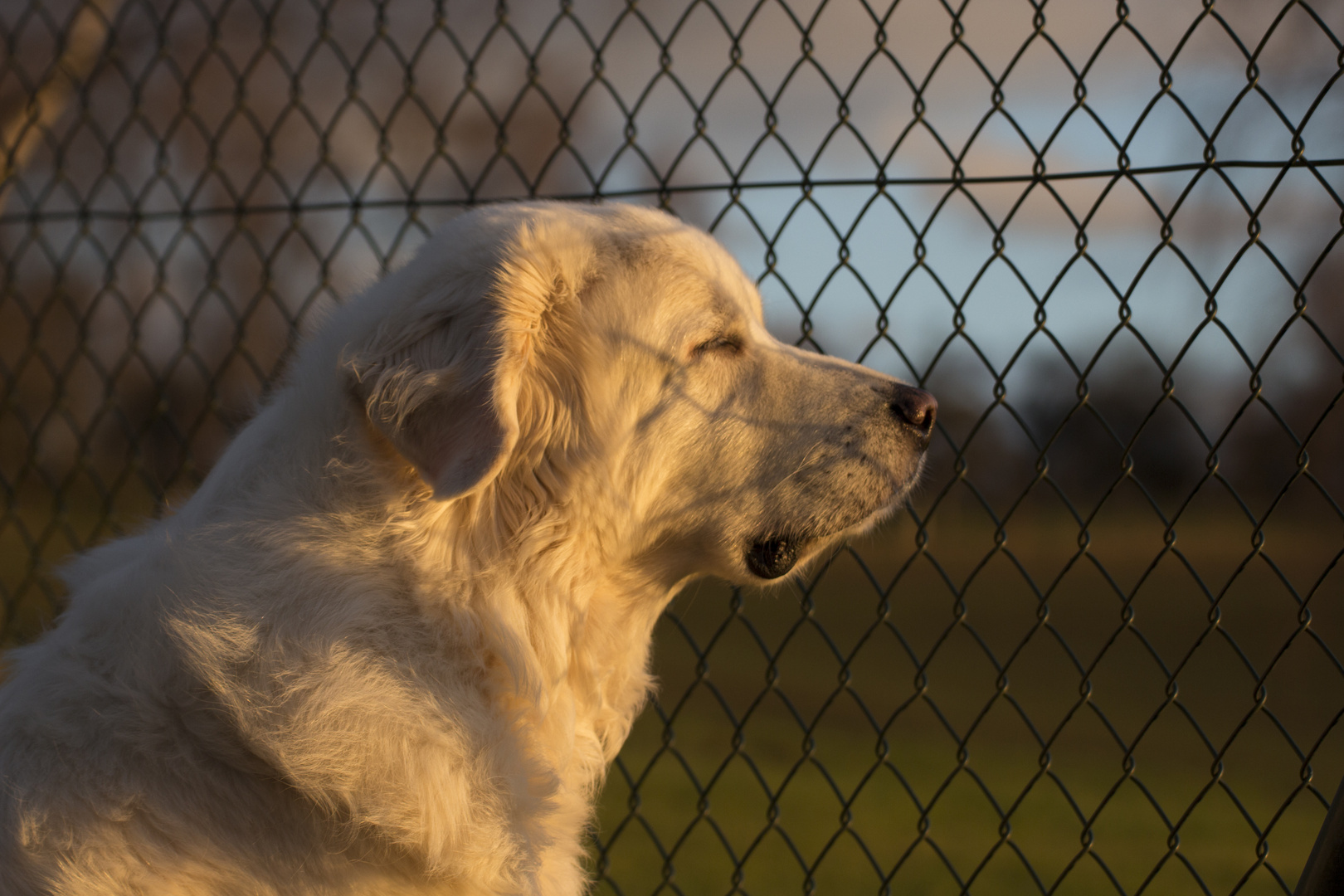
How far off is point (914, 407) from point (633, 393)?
0.64 m

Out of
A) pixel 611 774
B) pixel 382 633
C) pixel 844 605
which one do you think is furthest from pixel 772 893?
pixel 844 605

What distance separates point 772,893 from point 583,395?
322cm

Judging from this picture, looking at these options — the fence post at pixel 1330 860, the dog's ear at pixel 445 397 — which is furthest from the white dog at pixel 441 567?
the fence post at pixel 1330 860

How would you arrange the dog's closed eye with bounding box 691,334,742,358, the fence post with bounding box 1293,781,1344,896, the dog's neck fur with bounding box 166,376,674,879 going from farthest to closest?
1. the dog's closed eye with bounding box 691,334,742,358
2. the dog's neck fur with bounding box 166,376,674,879
3. the fence post with bounding box 1293,781,1344,896

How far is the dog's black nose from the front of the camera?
201 centimetres

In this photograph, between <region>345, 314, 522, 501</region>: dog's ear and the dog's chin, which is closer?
<region>345, 314, 522, 501</region>: dog's ear

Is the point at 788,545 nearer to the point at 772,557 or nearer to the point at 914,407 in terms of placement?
the point at 772,557

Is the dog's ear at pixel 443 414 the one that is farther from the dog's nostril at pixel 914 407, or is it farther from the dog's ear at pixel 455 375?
the dog's nostril at pixel 914 407

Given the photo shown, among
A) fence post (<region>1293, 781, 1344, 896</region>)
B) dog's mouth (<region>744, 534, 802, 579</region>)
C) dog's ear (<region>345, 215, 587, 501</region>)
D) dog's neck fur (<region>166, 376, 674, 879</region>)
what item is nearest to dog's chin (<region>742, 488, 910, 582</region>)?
dog's mouth (<region>744, 534, 802, 579</region>)

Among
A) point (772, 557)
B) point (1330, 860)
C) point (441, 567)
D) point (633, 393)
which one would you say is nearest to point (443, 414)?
point (441, 567)

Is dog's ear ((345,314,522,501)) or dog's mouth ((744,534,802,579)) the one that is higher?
dog's ear ((345,314,522,501))

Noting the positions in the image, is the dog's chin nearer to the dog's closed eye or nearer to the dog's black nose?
the dog's black nose

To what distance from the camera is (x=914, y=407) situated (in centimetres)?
202

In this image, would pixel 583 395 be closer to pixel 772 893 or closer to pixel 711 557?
pixel 711 557
